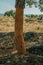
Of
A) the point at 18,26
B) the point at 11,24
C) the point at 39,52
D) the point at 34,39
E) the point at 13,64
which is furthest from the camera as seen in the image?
the point at 11,24

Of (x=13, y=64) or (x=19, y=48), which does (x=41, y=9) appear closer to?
(x=19, y=48)

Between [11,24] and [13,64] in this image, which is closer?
[13,64]

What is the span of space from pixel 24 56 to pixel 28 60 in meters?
0.60

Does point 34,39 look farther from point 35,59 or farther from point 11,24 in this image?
point 11,24

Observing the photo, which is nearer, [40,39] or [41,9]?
[41,9]

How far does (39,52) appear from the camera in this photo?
13.2m

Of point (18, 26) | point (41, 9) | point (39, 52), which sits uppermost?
point (41, 9)

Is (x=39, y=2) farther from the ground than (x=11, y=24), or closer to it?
farther from the ground

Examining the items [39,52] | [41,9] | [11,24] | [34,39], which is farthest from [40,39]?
[11,24]

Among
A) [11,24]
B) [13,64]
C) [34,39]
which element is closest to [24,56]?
[13,64]

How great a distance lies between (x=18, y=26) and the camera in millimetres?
11312

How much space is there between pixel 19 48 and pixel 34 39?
5.56m

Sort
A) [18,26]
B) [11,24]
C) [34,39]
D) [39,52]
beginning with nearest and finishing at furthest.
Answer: [18,26], [39,52], [34,39], [11,24]

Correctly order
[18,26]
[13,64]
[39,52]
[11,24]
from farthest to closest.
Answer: [11,24], [39,52], [18,26], [13,64]
